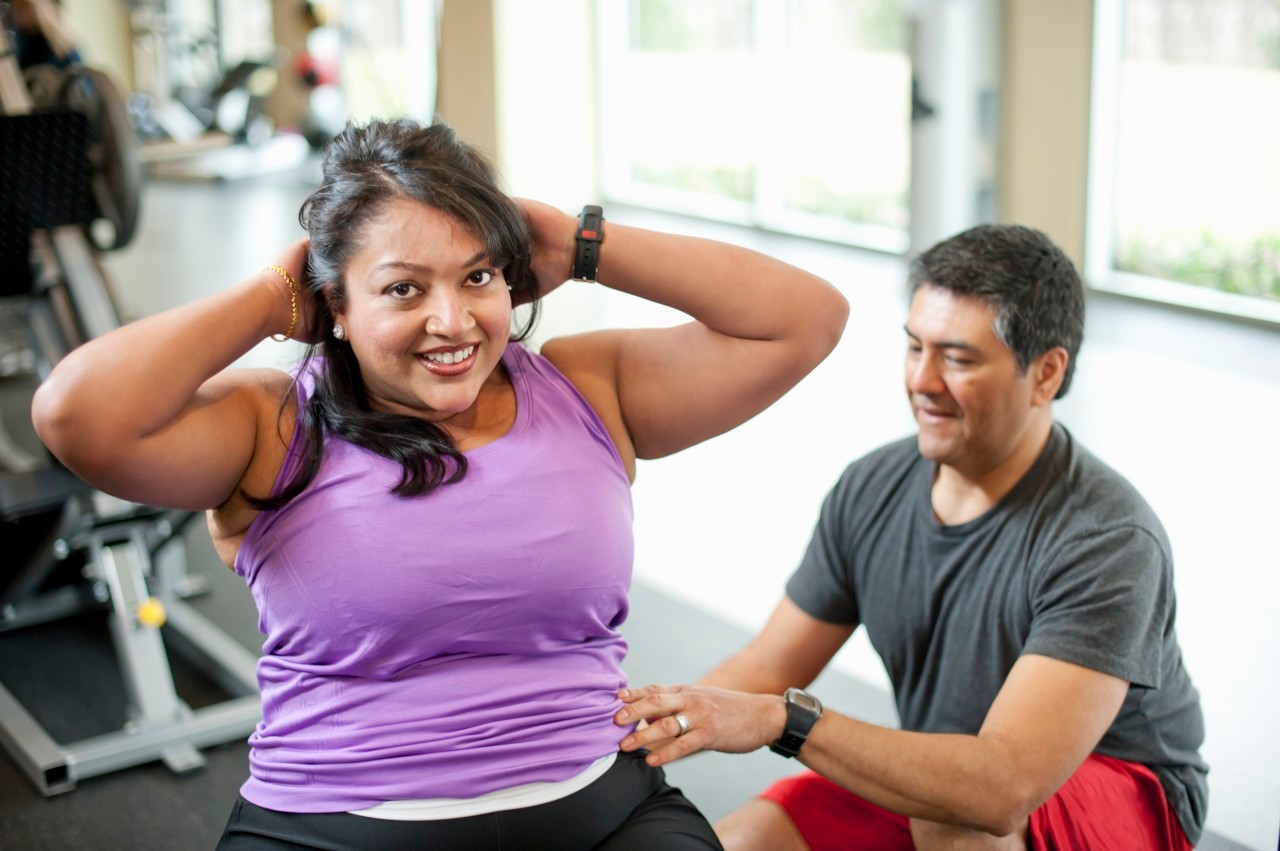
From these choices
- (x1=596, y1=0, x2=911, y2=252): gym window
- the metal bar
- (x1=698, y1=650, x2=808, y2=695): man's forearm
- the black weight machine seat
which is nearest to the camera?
(x1=698, y1=650, x2=808, y2=695): man's forearm

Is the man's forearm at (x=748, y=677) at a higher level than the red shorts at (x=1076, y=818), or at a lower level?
higher

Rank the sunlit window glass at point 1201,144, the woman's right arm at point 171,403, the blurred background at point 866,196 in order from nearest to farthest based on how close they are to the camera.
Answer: the woman's right arm at point 171,403 → the blurred background at point 866,196 → the sunlit window glass at point 1201,144

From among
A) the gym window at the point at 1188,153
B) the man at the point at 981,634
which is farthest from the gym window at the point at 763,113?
the man at the point at 981,634

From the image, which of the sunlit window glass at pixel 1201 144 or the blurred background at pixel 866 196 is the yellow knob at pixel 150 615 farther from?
the sunlit window glass at pixel 1201 144

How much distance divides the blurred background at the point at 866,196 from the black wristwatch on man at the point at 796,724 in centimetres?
68

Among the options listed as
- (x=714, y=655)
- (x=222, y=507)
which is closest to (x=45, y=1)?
(x=714, y=655)

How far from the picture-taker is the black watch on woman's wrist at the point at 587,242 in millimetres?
1434

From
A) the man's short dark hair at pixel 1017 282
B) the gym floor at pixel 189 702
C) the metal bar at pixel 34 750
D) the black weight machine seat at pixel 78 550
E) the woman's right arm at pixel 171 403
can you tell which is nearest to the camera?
the woman's right arm at pixel 171 403

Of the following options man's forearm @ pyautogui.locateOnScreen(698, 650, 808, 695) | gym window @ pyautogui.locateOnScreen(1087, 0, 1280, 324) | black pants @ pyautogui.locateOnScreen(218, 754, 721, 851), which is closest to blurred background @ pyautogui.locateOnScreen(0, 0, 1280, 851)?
gym window @ pyautogui.locateOnScreen(1087, 0, 1280, 324)

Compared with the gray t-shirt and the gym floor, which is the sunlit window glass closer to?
the gym floor

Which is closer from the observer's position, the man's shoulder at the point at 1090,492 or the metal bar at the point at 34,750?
the man's shoulder at the point at 1090,492

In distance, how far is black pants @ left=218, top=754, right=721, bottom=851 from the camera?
1.29m

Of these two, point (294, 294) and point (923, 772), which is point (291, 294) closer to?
point (294, 294)

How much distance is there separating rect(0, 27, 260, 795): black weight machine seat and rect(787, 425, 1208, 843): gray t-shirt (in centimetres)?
137
